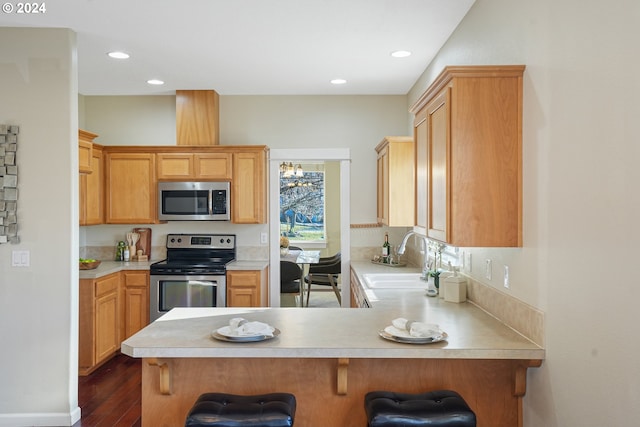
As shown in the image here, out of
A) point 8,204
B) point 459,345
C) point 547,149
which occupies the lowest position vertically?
point 459,345

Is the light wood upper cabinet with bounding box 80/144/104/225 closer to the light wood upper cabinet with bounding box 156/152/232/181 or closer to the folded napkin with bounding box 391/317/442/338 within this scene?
the light wood upper cabinet with bounding box 156/152/232/181

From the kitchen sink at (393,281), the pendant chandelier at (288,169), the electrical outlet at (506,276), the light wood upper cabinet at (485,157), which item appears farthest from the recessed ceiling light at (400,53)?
the pendant chandelier at (288,169)

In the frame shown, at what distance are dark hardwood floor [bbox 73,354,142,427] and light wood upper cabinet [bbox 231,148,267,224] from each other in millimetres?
1753

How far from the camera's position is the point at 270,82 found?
4.86 m

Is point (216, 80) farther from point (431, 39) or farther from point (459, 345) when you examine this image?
point (459, 345)

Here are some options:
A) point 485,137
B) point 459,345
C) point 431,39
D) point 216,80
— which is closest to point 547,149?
point 485,137

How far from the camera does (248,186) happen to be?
16.7 ft

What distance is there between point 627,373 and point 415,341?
2.72ft

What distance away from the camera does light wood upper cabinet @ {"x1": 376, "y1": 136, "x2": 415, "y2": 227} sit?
14.6 ft

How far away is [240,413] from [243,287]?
9.68 ft

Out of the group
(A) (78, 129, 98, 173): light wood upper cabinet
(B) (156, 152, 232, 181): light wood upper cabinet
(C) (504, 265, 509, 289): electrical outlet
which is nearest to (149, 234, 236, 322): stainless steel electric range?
(B) (156, 152, 232, 181): light wood upper cabinet

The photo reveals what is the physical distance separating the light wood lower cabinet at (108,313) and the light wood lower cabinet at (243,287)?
2.76 ft

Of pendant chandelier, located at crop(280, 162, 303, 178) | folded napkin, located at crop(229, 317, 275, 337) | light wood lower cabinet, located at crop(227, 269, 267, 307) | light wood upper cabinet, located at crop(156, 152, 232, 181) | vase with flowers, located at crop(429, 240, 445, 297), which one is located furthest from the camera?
pendant chandelier, located at crop(280, 162, 303, 178)

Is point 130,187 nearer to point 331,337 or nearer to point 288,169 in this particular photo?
point 288,169
